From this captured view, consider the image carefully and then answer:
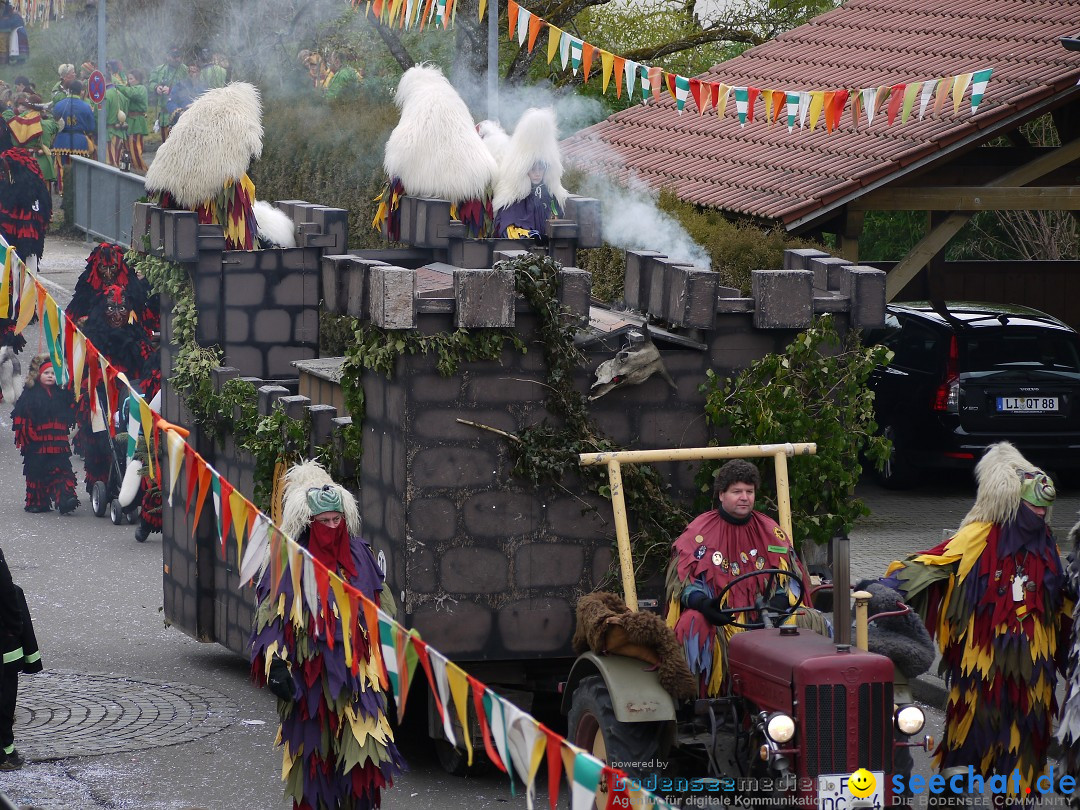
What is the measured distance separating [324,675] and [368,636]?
0.88 ft

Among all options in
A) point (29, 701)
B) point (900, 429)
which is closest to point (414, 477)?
point (29, 701)

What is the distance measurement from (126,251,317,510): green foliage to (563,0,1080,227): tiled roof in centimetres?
509

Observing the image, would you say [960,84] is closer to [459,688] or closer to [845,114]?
[845,114]

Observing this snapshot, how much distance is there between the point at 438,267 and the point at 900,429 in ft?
17.6

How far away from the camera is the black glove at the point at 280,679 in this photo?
7891 mm

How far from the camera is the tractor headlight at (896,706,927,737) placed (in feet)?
24.0

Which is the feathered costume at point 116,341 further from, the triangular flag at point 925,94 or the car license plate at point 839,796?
the car license plate at point 839,796

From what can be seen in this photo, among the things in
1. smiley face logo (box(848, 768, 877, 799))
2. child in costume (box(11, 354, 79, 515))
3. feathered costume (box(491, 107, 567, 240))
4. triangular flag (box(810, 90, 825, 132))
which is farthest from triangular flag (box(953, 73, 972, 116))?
child in costume (box(11, 354, 79, 515))

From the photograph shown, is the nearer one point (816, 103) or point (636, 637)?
point (636, 637)

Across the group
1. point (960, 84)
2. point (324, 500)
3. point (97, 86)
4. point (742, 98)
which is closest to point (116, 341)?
point (742, 98)

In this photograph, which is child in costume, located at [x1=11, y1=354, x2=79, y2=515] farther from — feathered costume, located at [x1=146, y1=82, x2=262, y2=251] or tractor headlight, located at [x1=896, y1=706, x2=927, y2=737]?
tractor headlight, located at [x1=896, y1=706, x2=927, y2=737]

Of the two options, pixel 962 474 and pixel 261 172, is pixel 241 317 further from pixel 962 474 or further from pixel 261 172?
pixel 261 172

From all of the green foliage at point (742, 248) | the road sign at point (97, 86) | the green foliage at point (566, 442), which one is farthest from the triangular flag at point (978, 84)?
the road sign at point (97, 86)

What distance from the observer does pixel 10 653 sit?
32.4 ft
